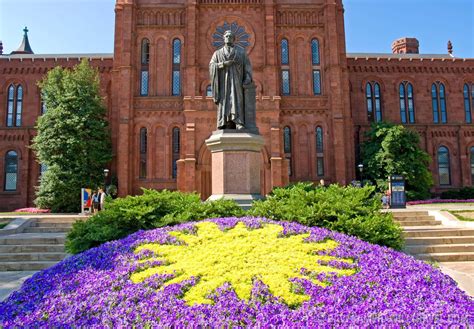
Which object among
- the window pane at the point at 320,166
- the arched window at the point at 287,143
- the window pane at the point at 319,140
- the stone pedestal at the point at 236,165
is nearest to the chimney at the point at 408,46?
the window pane at the point at 319,140

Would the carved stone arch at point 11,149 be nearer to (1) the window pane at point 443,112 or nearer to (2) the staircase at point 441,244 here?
(2) the staircase at point 441,244

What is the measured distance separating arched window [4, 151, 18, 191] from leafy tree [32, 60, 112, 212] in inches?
293

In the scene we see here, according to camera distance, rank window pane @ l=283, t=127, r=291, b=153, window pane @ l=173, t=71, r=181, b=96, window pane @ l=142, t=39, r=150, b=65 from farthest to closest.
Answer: window pane @ l=142, t=39, r=150, b=65
window pane @ l=173, t=71, r=181, b=96
window pane @ l=283, t=127, r=291, b=153

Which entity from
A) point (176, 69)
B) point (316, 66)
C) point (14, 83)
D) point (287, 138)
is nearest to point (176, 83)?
point (176, 69)

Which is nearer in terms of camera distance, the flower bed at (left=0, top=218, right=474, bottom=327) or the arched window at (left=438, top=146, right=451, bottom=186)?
the flower bed at (left=0, top=218, right=474, bottom=327)

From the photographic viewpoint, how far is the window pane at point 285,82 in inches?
1357

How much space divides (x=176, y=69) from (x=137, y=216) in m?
27.6

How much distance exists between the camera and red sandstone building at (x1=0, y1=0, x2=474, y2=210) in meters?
31.4

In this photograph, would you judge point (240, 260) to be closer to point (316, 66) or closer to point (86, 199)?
point (86, 199)

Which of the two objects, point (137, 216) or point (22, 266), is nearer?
point (137, 216)

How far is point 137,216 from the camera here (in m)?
8.70

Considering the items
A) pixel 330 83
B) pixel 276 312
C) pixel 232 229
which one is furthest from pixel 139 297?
pixel 330 83

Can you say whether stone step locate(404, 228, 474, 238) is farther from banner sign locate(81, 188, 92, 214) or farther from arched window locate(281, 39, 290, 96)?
arched window locate(281, 39, 290, 96)

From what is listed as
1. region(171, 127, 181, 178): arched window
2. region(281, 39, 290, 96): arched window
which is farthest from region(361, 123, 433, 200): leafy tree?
region(171, 127, 181, 178): arched window
